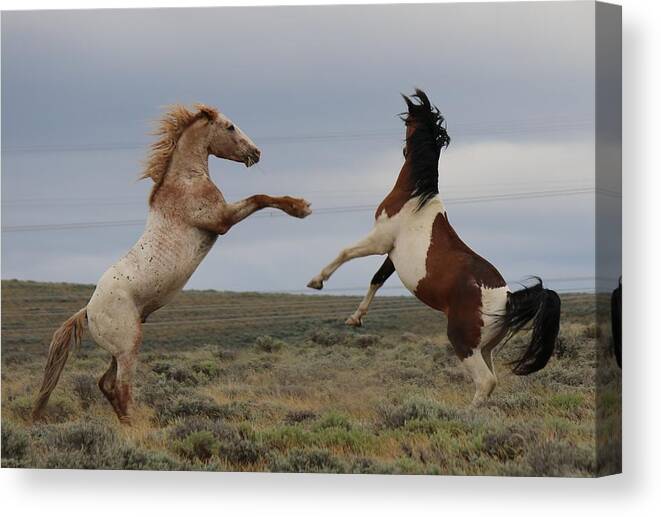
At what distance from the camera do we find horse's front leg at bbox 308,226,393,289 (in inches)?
477

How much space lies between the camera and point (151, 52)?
41.1ft

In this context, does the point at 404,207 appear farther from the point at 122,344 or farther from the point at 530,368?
the point at 122,344

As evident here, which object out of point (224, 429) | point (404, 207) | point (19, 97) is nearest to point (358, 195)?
point (404, 207)

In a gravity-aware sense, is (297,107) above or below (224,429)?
above

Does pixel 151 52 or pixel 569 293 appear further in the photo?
pixel 151 52

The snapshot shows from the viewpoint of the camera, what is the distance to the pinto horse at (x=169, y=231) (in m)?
12.4

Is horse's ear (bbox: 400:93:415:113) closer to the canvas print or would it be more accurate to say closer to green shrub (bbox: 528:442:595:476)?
the canvas print

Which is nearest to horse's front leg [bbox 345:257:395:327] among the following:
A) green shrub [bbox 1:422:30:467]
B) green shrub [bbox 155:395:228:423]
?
green shrub [bbox 155:395:228:423]

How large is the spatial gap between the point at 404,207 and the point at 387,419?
165cm

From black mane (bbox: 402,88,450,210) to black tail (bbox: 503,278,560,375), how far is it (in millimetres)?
1070

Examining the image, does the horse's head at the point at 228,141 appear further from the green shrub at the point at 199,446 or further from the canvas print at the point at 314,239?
the green shrub at the point at 199,446

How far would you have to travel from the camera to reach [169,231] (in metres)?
12.4

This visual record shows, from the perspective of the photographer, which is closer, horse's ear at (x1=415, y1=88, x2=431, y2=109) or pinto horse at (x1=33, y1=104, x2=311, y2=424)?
horse's ear at (x1=415, y1=88, x2=431, y2=109)

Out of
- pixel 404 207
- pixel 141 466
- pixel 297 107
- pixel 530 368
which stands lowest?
pixel 141 466
